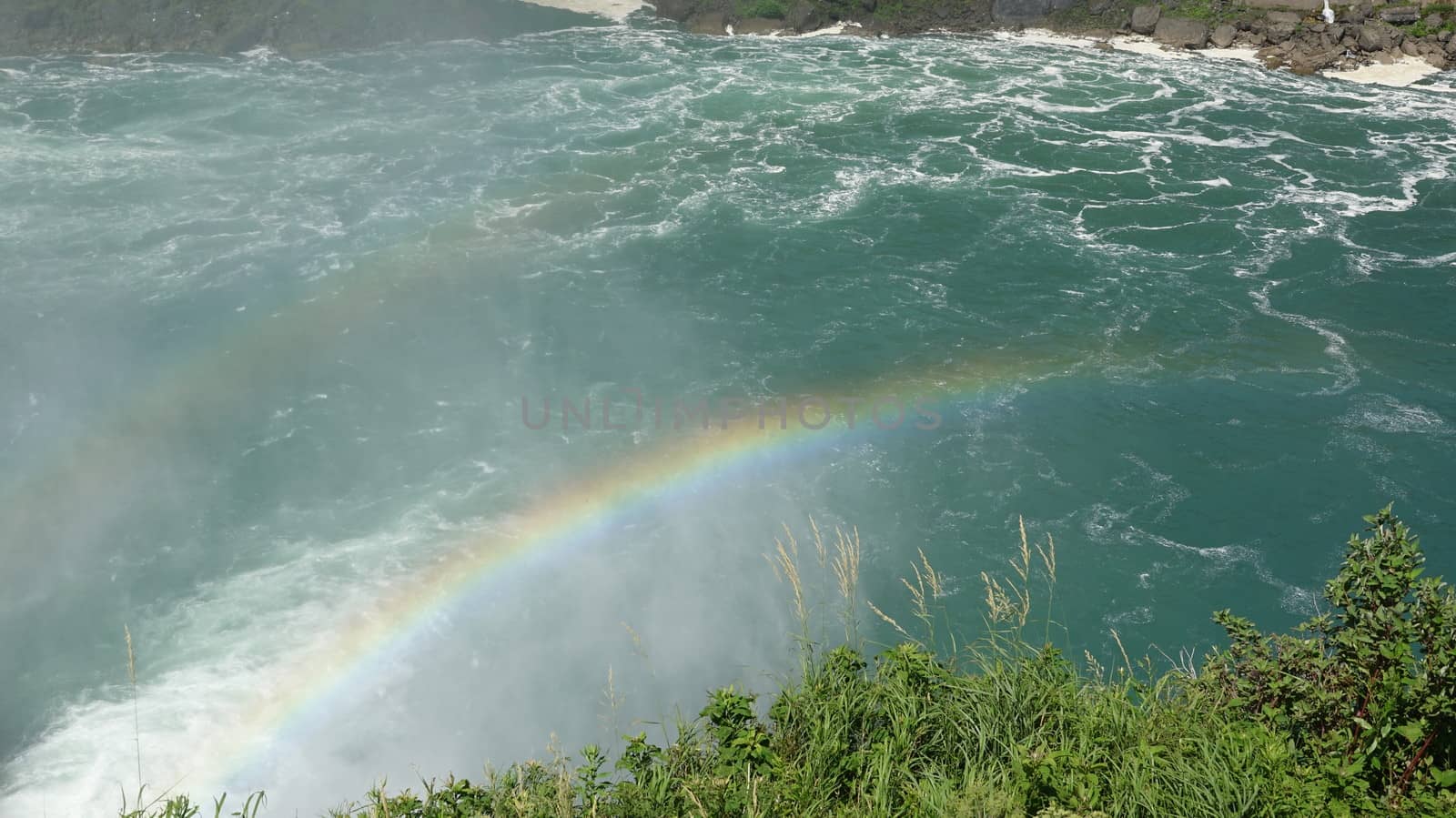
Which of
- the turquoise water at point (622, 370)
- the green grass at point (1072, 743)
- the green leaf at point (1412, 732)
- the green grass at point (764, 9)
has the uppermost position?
the green grass at point (764, 9)

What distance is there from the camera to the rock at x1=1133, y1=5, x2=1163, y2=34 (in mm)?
82819

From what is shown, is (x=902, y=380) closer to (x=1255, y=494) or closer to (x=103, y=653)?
(x=1255, y=494)

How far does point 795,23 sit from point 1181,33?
1190 inches

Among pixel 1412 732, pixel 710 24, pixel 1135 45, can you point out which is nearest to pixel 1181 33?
pixel 1135 45

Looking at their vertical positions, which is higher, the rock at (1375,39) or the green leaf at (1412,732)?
the rock at (1375,39)

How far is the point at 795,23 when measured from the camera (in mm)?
86438

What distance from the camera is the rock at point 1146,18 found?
272 feet

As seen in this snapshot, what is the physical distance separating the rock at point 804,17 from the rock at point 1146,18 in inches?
989

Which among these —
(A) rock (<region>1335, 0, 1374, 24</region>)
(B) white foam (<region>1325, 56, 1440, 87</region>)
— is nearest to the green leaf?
(B) white foam (<region>1325, 56, 1440, 87</region>)

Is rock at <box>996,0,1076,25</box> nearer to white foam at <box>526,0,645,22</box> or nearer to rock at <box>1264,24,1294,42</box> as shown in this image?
rock at <box>1264,24,1294,42</box>

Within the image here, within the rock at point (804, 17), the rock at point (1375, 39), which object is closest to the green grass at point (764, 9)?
the rock at point (804, 17)

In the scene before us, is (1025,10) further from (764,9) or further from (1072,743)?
(1072,743)

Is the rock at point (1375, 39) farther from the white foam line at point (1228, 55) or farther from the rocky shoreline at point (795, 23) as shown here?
the white foam line at point (1228, 55)

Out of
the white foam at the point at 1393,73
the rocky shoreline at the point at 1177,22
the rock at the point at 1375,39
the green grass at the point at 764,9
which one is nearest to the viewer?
the white foam at the point at 1393,73
